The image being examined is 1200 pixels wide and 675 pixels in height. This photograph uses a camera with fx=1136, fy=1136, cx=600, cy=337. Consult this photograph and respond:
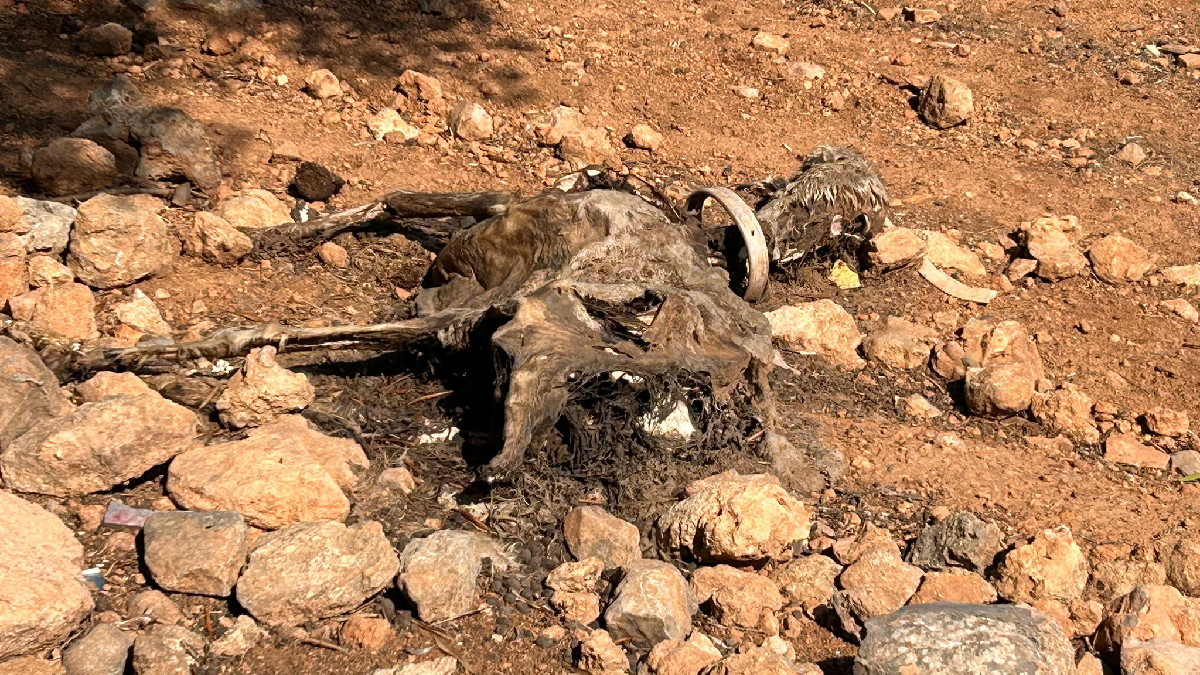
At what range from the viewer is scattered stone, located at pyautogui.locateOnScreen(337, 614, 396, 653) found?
3273 mm

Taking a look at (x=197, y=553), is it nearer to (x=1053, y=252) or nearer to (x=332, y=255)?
(x=332, y=255)

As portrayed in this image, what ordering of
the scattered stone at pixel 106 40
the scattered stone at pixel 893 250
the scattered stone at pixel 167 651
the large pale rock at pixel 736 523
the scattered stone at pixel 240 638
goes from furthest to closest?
the scattered stone at pixel 106 40 → the scattered stone at pixel 893 250 → the large pale rock at pixel 736 523 → the scattered stone at pixel 240 638 → the scattered stone at pixel 167 651

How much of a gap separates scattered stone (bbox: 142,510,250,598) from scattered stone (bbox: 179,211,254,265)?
1972mm

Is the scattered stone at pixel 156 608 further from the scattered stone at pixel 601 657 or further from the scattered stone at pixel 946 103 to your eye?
the scattered stone at pixel 946 103

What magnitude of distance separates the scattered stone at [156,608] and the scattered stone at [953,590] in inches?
87.8

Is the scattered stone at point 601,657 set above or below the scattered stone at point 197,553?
below

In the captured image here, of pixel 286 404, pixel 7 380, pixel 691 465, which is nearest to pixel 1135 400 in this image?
pixel 691 465

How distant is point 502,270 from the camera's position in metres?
4.98

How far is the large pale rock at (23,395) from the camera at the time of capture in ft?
12.2

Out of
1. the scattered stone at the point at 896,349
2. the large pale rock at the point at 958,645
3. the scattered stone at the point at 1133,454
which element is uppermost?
the large pale rock at the point at 958,645

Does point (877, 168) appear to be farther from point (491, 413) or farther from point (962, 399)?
point (491, 413)

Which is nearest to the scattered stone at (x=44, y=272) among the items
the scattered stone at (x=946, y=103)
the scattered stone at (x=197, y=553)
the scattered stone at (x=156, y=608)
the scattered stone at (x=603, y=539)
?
the scattered stone at (x=197, y=553)

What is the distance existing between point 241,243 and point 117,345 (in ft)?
2.95

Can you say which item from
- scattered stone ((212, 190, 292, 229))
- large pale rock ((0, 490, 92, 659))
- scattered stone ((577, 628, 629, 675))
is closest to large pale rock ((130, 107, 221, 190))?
scattered stone ((212, 190, 292, 229))
